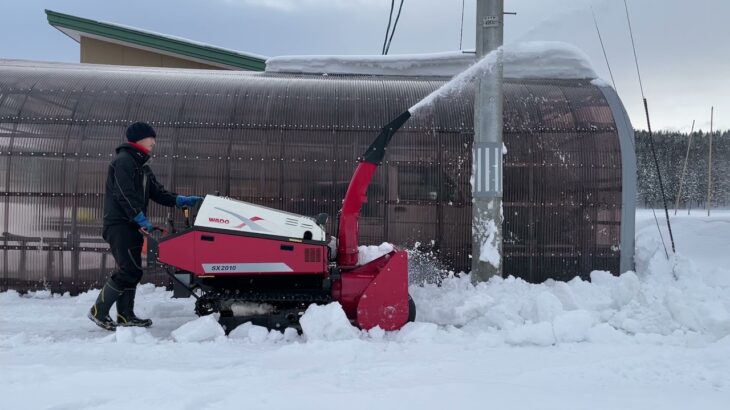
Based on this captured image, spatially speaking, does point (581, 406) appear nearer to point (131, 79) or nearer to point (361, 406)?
point (361, 406)

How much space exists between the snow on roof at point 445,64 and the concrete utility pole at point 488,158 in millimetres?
2424

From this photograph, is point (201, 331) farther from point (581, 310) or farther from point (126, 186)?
point (581, 310)

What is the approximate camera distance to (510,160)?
810cm

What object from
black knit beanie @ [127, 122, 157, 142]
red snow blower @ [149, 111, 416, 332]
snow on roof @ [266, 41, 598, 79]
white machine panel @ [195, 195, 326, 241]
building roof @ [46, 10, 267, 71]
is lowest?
red snow blower @ [149, 111, 416, 332]

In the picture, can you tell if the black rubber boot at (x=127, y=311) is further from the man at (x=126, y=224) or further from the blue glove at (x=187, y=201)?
the blue glove at (x=187, y=201)

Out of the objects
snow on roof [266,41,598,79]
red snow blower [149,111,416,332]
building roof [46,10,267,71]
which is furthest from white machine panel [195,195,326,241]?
building roof [46,10,267,71]

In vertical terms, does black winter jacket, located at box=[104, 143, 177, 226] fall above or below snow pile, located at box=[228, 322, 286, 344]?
above

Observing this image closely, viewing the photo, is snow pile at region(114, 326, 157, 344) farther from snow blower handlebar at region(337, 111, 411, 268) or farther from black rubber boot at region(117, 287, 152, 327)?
snow blower handlebar at region(337, 111, 411, 268)

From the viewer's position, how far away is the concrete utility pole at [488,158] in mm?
6793

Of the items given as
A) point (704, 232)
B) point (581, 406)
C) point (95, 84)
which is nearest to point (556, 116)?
point (581, 406)

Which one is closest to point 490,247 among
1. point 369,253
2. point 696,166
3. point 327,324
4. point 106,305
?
point 369,253

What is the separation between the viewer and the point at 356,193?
5.72 metres

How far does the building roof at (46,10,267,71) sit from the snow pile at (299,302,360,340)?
10.0 meters

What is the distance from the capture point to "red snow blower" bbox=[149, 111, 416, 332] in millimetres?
5305
